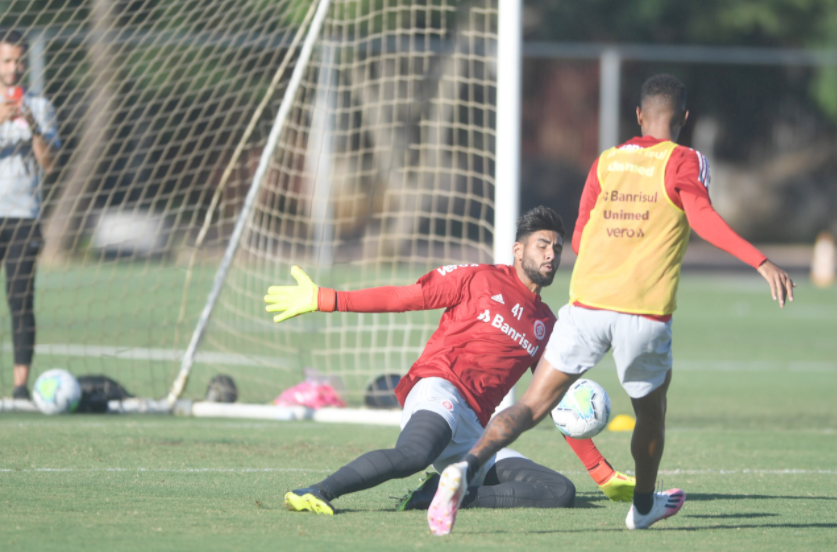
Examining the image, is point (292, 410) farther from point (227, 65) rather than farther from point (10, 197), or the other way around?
point (227, 65)

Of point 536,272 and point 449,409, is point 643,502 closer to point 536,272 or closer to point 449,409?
point 449,409

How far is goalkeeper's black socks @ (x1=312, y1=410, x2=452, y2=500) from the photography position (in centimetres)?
422

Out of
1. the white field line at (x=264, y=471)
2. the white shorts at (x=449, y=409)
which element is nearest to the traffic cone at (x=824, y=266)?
the white field line at (x=264, y=471)

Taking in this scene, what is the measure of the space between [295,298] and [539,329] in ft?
3.78

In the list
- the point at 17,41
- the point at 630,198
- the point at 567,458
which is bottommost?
the point at 567,458

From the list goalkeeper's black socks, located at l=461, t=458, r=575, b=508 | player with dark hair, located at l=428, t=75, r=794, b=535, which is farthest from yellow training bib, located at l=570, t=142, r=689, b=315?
goalkeeper's black socks, located at l=461, t=458, r=575, b=508

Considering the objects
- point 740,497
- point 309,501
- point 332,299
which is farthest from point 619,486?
point 332,299

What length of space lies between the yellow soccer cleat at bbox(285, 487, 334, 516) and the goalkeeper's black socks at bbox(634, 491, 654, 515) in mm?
1248

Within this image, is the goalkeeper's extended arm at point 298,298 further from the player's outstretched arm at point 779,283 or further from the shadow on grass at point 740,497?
the shadow on grass at point 740,497

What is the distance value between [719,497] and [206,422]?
356cm

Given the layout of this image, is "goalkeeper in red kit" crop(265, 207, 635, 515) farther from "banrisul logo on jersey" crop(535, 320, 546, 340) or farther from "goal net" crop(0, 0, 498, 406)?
"goal net" crop(0, 0, 498, 406)

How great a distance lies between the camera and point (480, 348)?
4738 mm

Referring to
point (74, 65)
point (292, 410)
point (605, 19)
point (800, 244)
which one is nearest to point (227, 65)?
point (74, 65)

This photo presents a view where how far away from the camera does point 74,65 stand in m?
9.20
